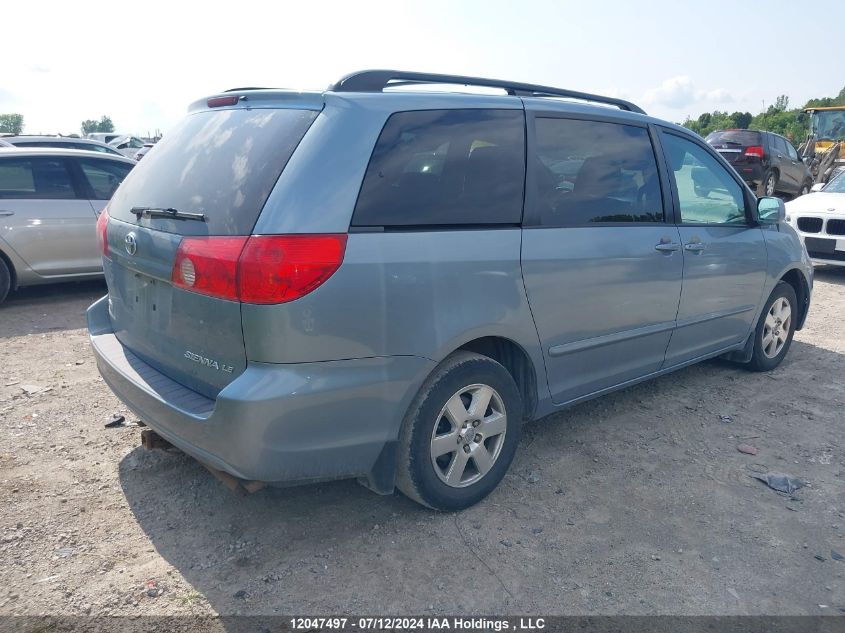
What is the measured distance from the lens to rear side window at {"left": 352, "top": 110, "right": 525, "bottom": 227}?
2.65m

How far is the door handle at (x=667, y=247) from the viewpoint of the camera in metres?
3.82

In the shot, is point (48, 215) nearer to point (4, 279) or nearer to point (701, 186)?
point (4, 279)

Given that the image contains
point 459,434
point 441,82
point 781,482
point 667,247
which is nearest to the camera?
point 459,434

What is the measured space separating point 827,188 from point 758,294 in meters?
6.40

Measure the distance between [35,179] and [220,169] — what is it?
5164 millimetres

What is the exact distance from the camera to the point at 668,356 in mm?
4176

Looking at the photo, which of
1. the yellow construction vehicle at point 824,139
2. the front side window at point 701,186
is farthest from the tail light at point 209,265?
the yellow construction vehicle at point 824,139

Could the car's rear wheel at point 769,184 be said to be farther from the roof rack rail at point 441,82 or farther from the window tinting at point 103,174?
the window tinting at point 103,174

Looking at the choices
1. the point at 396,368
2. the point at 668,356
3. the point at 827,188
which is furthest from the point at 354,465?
the point at 827,188

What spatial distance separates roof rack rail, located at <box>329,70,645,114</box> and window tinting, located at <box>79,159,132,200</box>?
5.06m

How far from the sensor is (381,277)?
2553 mm

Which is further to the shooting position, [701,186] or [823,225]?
[823,225]

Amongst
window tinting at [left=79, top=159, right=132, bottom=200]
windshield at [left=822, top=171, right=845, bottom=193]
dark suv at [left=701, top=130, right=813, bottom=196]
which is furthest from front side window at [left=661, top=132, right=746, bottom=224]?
dark suv at [left=701, top=130, right=813, bottom=196]

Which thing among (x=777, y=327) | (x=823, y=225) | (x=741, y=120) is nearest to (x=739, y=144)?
(x=823, y=225)
